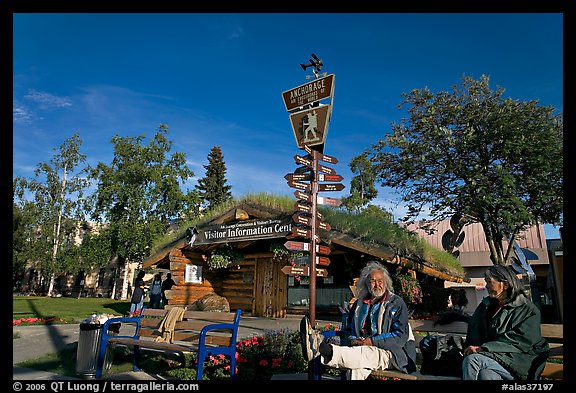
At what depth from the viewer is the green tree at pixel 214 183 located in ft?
153

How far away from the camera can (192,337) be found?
6211 mm

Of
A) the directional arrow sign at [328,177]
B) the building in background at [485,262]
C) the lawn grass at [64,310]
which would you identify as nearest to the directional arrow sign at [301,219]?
the directional arrow sign at [328,177]

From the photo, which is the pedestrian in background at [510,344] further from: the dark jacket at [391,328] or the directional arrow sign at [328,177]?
the directional arrow sign at [328,177]

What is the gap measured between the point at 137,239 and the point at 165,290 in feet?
66.8

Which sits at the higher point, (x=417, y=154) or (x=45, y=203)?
(x=45, y=203)

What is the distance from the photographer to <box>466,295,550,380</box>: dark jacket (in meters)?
3.67

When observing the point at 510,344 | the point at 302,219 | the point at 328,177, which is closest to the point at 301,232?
the point at 302,219

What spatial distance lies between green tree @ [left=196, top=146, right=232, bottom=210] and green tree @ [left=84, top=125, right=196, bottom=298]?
→ 27.9 feet

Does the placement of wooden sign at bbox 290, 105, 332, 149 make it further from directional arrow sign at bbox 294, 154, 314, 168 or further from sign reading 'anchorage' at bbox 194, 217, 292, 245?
sign reading 'anchorage' at bbox 194, 217, 292, 245

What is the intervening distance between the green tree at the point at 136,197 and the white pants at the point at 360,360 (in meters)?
32.6
